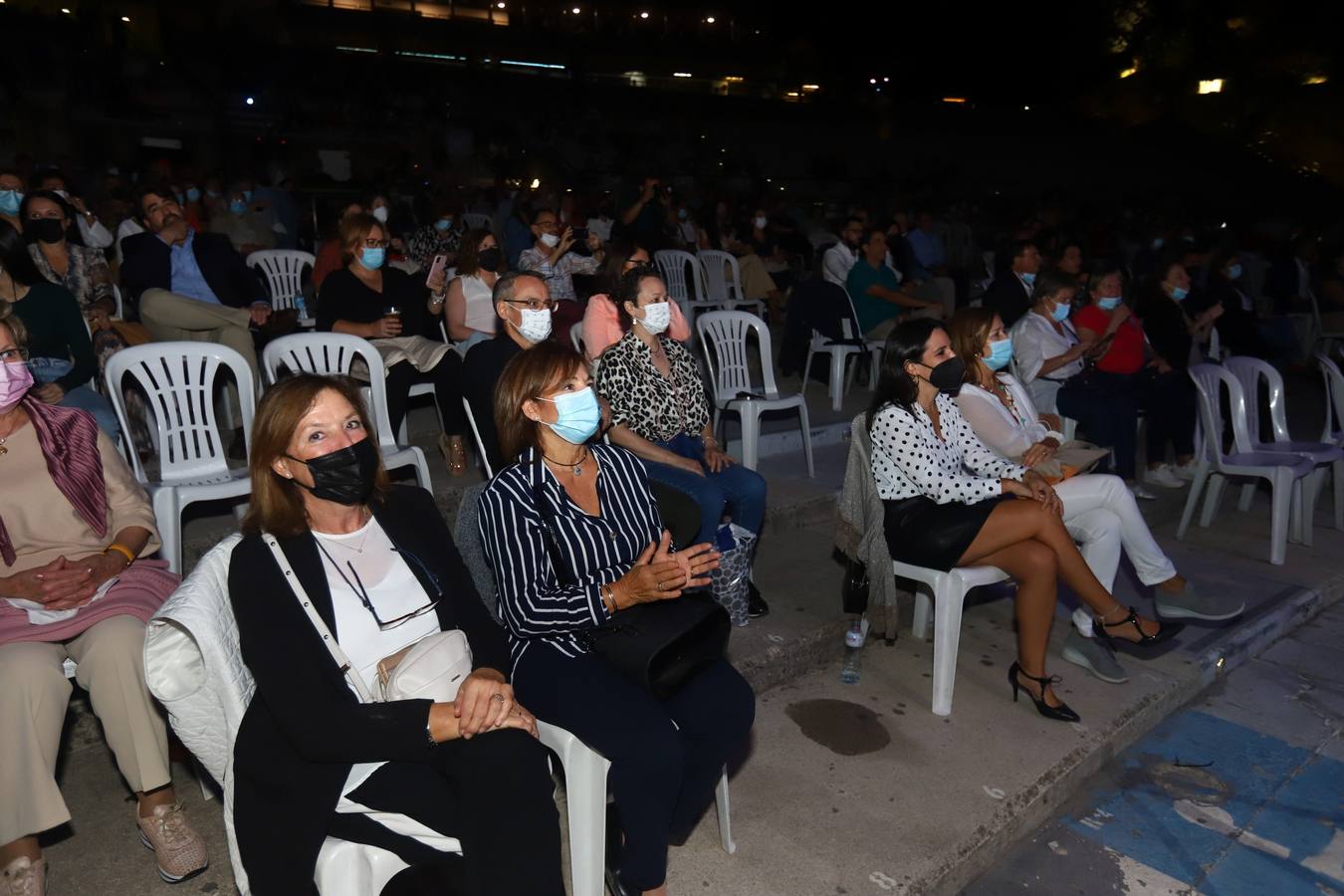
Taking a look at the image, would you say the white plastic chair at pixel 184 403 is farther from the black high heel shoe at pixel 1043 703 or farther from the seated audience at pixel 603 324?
the black high heel shoe at pixel 1043 703

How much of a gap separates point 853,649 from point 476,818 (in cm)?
224

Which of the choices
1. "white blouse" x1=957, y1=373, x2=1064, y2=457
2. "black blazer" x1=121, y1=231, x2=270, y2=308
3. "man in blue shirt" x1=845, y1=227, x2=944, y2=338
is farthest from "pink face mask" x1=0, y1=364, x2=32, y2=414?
"man in blue shirt" x1=845, y1=227, x2=944, y2=338

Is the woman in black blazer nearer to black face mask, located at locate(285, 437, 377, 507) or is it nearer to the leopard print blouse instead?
black face mask, located at locate(285, 437, 377, 507)

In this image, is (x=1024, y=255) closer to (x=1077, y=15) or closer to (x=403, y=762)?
(x=403, y=762)

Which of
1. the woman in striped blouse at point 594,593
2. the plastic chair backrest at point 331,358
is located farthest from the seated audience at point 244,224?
the woman in striped blouse at point 594,593

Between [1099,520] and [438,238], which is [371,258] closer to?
[438,238]

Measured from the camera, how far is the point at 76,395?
375cm

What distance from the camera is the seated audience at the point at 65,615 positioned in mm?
2225

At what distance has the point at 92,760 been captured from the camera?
3.00m

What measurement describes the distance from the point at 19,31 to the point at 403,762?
1914 cm

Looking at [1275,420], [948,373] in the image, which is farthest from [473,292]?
[1275,420]

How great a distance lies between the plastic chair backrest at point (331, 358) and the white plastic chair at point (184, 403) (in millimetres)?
310

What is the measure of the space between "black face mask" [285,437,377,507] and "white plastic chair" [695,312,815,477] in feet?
10.9

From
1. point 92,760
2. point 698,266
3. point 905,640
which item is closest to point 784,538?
point 905,640
